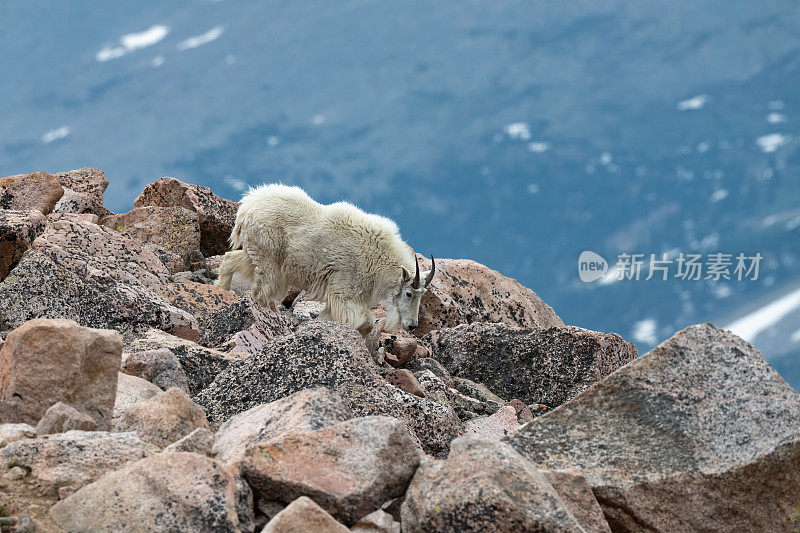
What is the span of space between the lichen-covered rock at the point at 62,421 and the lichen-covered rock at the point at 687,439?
248cm

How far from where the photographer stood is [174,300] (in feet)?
36.3

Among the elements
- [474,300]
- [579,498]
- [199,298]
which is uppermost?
[579,498]

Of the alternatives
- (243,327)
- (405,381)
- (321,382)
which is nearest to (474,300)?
(243,327)

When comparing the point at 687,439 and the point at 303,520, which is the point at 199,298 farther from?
the point at 303,520

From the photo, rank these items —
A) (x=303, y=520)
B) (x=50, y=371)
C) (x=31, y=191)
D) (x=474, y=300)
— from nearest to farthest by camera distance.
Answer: (x=303, y=520) < (x=50, y=371) < (x=474, y=300) < (x=31, y=191)

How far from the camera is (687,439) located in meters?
5.41

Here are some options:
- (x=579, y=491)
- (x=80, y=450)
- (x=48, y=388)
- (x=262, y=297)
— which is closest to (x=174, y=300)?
(x=262, y=297)

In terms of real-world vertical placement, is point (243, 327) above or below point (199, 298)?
above

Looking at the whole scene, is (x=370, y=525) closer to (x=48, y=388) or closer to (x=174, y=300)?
(x=48, y=388)

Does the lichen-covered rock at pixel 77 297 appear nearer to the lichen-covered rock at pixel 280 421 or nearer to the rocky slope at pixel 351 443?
the rocky slope at pixel 351 443

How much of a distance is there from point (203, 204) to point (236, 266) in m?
3.31

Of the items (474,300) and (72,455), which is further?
(474,300)

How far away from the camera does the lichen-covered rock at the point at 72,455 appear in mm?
4633

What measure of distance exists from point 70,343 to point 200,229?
988 cm
